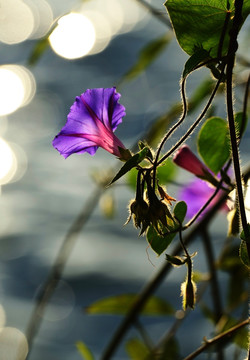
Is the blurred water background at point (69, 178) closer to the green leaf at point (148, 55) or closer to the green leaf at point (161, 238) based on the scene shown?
the green leaf at point (148, 55)

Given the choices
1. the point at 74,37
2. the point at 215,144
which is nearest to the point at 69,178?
the point at 74,37

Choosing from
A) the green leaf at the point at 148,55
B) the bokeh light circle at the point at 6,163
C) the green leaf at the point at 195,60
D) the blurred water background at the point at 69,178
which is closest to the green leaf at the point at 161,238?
the green leaf at the point at 195,60

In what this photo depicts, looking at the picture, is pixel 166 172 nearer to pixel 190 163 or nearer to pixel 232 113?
pixel 190 163

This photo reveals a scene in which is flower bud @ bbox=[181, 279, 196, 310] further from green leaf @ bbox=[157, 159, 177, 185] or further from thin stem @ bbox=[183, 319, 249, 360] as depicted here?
green leaf @ bbox=[157, 159, 177, 185]

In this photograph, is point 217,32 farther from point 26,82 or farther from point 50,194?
point 26,82

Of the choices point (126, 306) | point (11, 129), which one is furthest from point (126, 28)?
point (126, 306)

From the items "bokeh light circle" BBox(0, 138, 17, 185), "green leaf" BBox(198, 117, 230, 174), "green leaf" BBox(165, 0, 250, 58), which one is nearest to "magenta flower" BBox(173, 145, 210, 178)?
"green leaf" BBox(198, 117, 230, 174)
